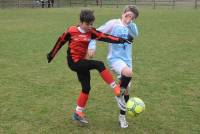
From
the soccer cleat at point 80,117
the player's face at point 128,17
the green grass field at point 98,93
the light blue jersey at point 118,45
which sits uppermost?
the player's face at point 128,17

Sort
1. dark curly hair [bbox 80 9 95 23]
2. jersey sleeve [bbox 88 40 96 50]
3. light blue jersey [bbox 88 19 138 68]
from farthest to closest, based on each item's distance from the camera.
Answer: light blue jersey [bbox 88 19 138 68] < jersey sleeve [bbox 88 40 96 50] < dark curly hair [bbox 80 9 95 23]

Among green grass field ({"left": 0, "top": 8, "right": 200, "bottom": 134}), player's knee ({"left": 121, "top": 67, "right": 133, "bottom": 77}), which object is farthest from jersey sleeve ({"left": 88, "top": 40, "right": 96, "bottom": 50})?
green grass field ({"left": 0, "top": 8, "right": 200, "bottom": 134})

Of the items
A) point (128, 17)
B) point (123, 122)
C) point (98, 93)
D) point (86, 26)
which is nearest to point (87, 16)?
point (86, 26)

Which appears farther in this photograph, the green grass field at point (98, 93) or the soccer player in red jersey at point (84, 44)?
the green grass field at point (98, 93)

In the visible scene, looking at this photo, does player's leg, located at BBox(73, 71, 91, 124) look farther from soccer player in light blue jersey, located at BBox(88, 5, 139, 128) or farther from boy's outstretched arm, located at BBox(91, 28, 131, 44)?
boy's outstretched arm, located at BBox(91, 28, 131, 44)

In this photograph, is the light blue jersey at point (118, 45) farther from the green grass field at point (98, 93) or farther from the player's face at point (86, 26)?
the green grass field at point (98, 93)

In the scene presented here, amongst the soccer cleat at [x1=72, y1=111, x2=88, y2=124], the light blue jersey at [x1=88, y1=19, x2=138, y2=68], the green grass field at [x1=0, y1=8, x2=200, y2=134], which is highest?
the light blue jersey at [x1=88, y1=19, x2=138, y2=68]

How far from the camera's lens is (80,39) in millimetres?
5715

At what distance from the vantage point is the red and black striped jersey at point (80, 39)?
18.7 feet

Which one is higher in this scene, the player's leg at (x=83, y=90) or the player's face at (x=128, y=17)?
the player's face at (x=128, y=17)

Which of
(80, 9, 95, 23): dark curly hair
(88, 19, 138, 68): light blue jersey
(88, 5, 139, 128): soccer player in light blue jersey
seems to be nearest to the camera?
(80, 9, 95, 23): dark curly hair

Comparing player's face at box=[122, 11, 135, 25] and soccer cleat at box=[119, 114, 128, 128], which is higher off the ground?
player's face at box=[122, 11, 135, 25]

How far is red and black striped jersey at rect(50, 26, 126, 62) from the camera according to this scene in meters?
5.69

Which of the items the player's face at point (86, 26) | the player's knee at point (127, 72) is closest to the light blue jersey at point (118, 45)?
the player's knee at point (127, 72)
